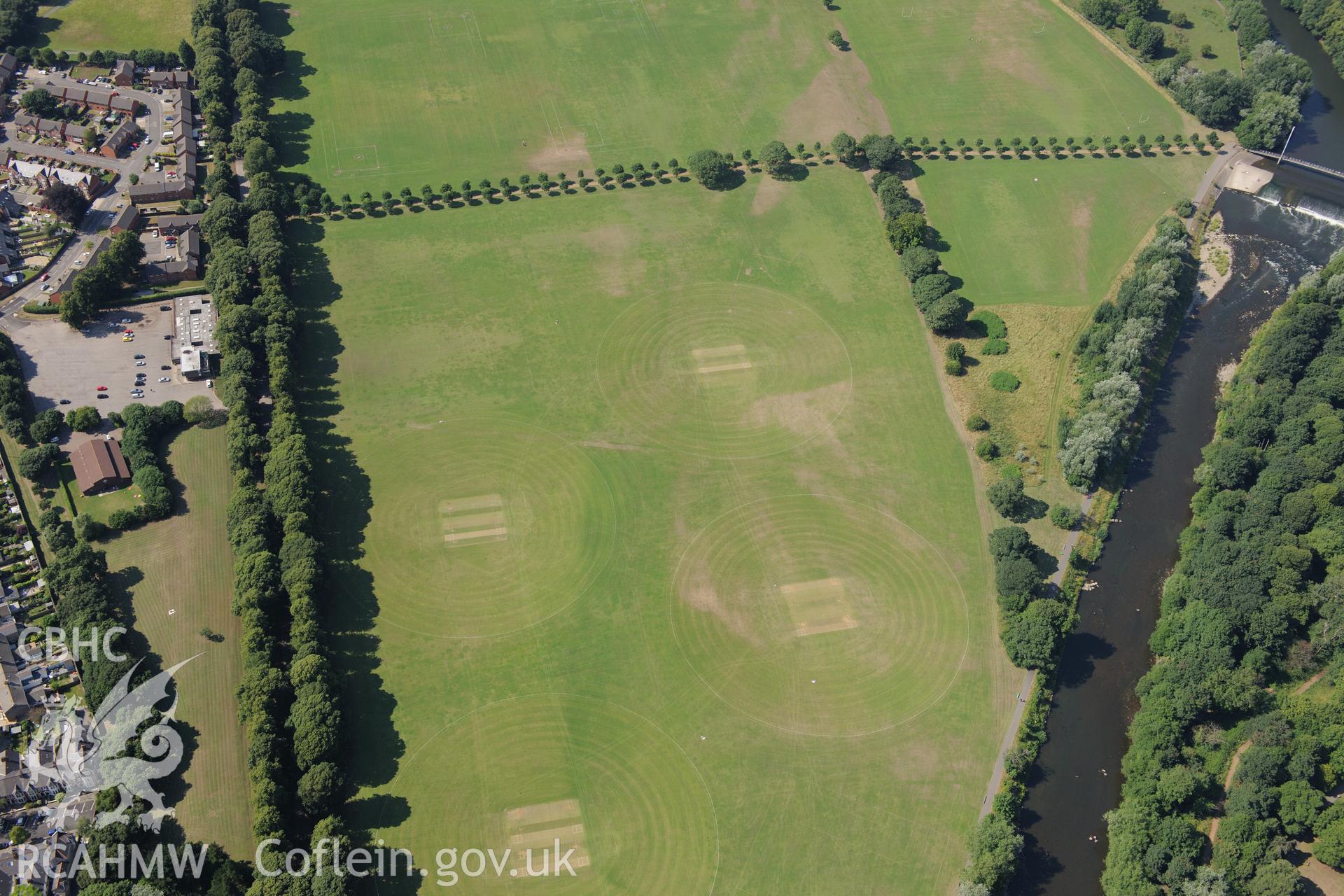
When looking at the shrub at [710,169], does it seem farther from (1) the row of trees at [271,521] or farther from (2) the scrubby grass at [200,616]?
(2) the scrubby grass at [200,616]

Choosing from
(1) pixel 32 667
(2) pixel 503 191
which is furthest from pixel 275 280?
(1) pixel 32 667

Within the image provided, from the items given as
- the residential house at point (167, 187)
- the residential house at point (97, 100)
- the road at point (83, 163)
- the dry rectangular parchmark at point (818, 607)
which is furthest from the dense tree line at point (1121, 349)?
the residential house at point (97, 100)

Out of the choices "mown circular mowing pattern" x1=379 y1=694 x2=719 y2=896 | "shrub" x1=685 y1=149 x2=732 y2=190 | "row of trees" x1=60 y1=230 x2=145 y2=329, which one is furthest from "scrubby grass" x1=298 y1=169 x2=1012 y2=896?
"row of trees" x1=60 y1=230 x2=145 y2=329

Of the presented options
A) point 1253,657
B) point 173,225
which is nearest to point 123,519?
point 173,225

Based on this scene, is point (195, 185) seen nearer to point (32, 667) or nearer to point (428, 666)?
point (32, 667)

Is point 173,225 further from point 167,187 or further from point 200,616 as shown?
point 200,616

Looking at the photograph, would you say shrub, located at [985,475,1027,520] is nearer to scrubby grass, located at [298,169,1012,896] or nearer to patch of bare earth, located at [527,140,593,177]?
scrubby grass, located at [298,169,1012,896]
